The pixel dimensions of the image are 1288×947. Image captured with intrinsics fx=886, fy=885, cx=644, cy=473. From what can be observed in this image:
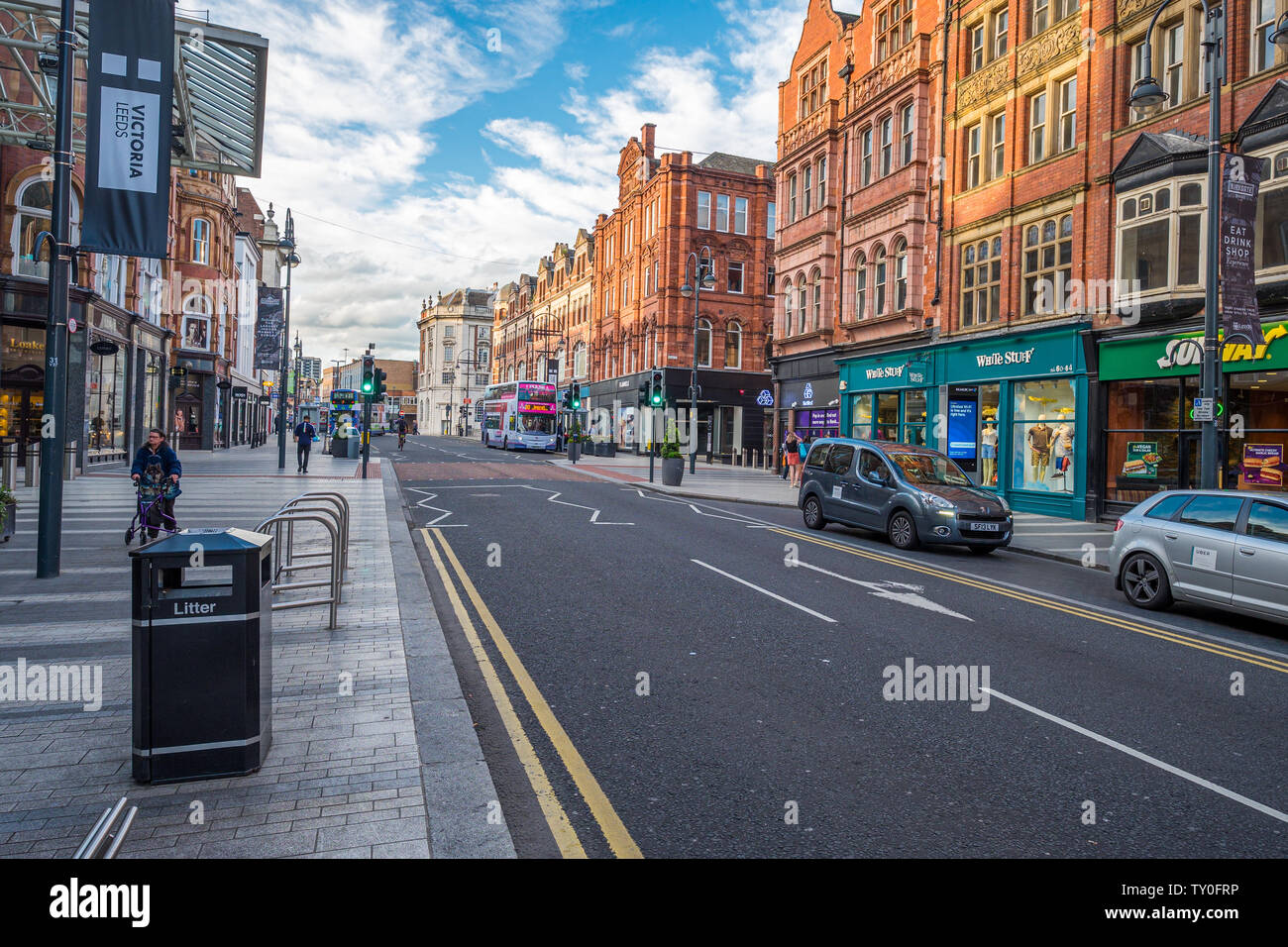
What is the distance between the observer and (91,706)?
5336 mm

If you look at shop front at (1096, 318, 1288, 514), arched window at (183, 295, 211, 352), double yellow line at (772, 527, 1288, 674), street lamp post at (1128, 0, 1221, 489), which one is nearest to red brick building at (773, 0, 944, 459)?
shop front at (1096, 318, 1288, 514)

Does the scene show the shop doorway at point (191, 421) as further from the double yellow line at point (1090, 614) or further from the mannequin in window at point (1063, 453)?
the mannequin in window at point (1063, 453)

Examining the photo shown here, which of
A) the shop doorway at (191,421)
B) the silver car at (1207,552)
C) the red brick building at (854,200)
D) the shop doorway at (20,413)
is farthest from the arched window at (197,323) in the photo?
the silver car at (1207,552)

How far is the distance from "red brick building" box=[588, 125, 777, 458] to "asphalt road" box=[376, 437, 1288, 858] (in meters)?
40.4

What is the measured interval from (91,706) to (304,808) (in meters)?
2.21

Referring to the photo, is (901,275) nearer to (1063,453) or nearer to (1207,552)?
(1063,453)

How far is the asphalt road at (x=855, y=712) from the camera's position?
421 centimetres

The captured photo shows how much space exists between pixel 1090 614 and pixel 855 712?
5.25 m

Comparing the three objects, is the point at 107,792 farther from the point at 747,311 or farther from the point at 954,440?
the point at 747,311

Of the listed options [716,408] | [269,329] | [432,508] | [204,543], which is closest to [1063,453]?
[432,508]

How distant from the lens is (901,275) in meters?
28.4

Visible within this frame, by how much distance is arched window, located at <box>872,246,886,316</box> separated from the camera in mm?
29703

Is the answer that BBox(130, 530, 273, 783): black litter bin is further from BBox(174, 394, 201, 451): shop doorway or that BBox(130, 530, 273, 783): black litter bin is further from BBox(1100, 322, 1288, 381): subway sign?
BBox(174, 394, 201, 451): shop doorway

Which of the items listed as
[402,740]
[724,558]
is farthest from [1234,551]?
[402,740]
